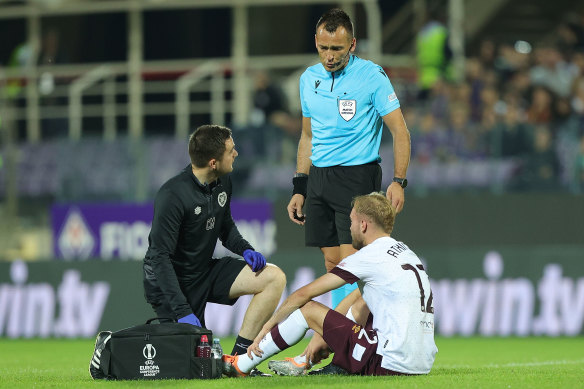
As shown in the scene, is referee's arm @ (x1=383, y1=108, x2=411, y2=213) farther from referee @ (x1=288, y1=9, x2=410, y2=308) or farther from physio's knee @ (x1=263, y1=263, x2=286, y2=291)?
physio's knee @ (x1=263, y1=263, x2=286, y2=291)

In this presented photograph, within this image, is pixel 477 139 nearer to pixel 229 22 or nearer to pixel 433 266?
pixel 433 266

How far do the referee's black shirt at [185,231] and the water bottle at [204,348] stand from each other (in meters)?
0.32

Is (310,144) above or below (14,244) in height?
above

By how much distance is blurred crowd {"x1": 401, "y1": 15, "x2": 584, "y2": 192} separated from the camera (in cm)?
1465

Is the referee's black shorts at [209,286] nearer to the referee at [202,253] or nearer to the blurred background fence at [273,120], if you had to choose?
the referee at [202,253]

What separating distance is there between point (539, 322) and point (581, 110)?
3.45m

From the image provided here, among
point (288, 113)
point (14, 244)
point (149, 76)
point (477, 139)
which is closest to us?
point (477, 139)

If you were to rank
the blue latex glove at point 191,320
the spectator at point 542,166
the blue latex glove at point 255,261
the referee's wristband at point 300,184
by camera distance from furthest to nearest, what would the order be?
the spectator at point 542,166
the referee's wristband at point 300,184
the blue latex glove at point 255,261
the blue latex glove at point 191,320

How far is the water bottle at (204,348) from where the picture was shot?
7418 millimetres

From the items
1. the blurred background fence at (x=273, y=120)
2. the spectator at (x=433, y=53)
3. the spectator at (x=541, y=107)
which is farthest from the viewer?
the spectator at (x=433, y=53)

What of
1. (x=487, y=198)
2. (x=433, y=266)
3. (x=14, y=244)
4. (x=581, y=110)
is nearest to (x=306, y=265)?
(x=433, y=266)

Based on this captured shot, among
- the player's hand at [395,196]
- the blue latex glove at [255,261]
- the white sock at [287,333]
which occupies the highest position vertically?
the player's hand at [395,196]

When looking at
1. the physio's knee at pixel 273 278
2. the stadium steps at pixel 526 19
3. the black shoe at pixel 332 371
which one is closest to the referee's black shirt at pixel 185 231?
the physio's knee at pixel 273 278

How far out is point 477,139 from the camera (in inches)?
582
